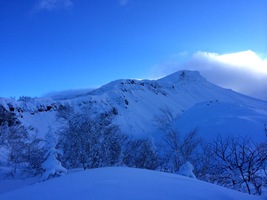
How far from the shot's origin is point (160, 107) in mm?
97188

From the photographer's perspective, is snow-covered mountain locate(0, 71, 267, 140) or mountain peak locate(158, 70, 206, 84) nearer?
snow-covered mountain locate(0, 71, 267, 140)

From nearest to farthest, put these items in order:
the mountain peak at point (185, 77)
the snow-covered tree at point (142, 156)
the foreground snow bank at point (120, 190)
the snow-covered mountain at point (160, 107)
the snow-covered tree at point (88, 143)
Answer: the foreground snow bank at point (120, 190)
the snow-covered tree at point (88, 143)
the snow-covered tree at point (142, 156)
the snow-covered mountain at point (160, 107)
the mountain peak at point (185, 77)

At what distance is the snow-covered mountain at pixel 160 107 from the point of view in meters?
39.6

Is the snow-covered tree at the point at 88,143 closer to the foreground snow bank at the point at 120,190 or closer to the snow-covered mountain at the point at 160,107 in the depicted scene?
the snow-covered mountain at the point at 160,107

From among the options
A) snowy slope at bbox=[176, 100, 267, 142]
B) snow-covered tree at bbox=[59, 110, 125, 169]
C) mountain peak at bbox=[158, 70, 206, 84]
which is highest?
mountain peak at bbox=[158, 70, 206, 84]

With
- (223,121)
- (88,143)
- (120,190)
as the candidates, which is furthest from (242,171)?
(223,121)

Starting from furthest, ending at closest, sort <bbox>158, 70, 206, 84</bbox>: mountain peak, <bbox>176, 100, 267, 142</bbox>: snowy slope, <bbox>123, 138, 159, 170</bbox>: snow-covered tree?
<bbox>158, 70, 206, 84</bbox>: mountain peak, <bbox>176, 100, 267, 142</bbox>: snowy slope, <bbox>123, 138, 159, 170</bbox>: snow-covered tree

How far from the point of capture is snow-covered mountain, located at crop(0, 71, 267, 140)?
39625mm

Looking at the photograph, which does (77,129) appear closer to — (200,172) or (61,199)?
(200,172)

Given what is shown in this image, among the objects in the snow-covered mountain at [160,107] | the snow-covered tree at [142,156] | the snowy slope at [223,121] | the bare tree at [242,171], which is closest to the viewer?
the bare tree at [242,171]

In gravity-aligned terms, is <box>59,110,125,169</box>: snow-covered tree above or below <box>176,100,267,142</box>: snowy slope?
above

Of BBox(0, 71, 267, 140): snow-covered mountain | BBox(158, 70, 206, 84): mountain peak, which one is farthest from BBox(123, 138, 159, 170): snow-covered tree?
BBox(158, 70, 206, 84): mountain peak

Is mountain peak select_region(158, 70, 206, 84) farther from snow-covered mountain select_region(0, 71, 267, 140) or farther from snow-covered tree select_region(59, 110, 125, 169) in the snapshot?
snow-covered tree select_region(59, 110, 125, 169)

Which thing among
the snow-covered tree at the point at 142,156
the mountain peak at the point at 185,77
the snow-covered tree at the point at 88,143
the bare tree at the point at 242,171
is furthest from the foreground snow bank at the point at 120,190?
the mountain peak at the point at 185,77
